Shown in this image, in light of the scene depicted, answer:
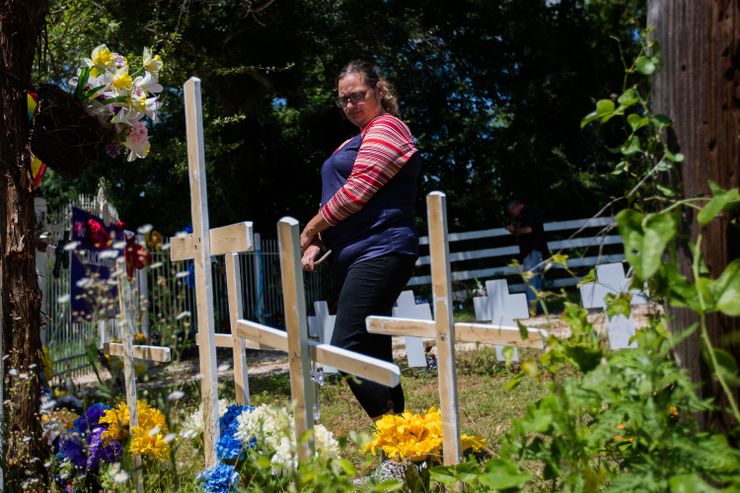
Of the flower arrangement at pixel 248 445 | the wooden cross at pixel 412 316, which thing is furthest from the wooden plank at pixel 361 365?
the wooden cross at pixel 412 316

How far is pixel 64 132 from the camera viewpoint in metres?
2.69

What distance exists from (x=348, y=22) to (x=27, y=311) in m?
10.6

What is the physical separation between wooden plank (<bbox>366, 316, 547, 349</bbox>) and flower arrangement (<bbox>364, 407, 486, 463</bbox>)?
0.25m

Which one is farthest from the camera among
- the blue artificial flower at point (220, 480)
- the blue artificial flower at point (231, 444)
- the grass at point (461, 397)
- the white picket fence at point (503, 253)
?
the white picket fence at point (503, 253)

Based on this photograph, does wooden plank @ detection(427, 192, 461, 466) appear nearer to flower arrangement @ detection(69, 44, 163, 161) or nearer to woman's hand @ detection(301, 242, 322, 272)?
woman's hand @ detection(301, 242, 322, 272)

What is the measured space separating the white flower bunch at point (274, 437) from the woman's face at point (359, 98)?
3.83ft

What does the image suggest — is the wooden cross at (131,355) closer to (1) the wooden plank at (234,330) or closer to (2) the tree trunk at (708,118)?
(1) the wooden plank at (234,330)

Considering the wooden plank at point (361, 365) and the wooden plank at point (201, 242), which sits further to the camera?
the wooden plank at point (201, 242)

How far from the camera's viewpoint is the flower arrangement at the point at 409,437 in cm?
214

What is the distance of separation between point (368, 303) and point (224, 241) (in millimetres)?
546

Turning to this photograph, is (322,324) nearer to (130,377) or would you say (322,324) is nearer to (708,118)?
(130,377)

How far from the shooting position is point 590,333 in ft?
4.64

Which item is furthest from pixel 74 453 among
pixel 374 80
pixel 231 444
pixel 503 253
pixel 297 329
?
pixel 503 253

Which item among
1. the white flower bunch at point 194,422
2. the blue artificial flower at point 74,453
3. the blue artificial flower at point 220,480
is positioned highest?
the white flower bunch at point 194,422
